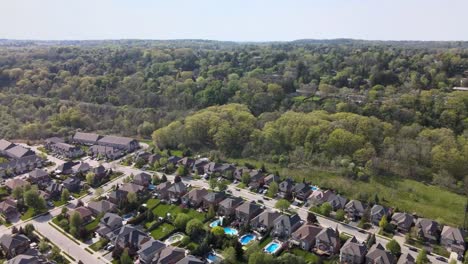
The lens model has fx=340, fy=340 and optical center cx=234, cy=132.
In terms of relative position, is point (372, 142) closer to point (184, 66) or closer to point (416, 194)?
point (416, 194)

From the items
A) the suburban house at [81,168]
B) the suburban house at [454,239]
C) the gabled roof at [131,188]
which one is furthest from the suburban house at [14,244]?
the suburban house at [454,239]

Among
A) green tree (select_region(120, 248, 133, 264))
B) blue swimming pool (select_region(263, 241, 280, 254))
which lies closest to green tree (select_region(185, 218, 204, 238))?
green tree (select_region(120, 248, 133, 264))

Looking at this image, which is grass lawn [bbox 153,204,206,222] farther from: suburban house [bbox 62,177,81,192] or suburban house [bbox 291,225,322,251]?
suburban house [bbox 62,177,81,192]

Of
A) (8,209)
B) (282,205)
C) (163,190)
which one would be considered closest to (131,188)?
(163,190)

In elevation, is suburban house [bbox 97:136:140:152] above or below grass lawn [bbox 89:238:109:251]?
above

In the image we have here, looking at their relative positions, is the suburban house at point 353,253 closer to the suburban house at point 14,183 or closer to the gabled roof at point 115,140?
the suburban house at point 14,183

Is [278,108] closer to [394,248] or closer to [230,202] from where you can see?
[230,202]
